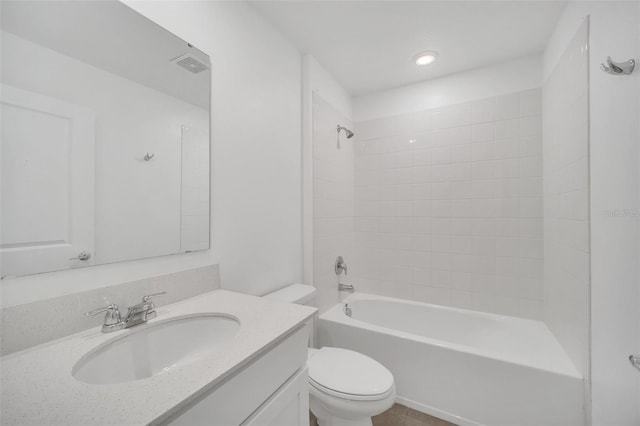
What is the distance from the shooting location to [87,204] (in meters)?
0.83

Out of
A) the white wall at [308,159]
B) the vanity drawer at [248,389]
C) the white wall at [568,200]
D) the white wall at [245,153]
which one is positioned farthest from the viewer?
the white wall at [308,159]

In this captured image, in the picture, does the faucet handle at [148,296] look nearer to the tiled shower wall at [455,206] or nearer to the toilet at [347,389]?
the toilet at [347,389]

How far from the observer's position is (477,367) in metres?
1.50

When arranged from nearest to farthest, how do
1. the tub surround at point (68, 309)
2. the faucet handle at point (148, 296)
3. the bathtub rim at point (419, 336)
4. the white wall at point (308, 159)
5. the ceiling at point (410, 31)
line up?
the tub surround at point (68, 309) → the faucet handle at point (148, 296) → the bathtub rim at point (419, 336) → the ceiling at point (410, 31) → the white wall at point (308, 159)

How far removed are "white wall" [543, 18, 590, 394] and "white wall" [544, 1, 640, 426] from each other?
0.21ft

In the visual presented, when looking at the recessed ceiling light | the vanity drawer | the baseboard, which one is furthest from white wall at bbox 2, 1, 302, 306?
the baseboard

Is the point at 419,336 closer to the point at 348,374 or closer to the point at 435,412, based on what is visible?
the point at 435,412

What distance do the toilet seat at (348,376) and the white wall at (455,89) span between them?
212 cm

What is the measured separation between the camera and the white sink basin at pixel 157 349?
2.39 ft

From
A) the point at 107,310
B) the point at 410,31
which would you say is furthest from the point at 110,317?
the point at 410,31

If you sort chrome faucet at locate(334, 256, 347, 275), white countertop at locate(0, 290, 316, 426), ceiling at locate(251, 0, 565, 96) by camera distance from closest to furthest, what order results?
1. white countertop at locate(0, 290, 316, 426)
2. ceiling at locate(251, 0, 565, 96)
3. chrome faucet at locate(334, 256, 347, 275)

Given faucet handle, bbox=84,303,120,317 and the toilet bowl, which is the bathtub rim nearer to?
the toilet bowl

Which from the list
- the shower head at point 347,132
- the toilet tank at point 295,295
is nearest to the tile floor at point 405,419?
the toilet tank at point 295,295

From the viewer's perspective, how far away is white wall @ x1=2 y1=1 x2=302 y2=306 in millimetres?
1119
